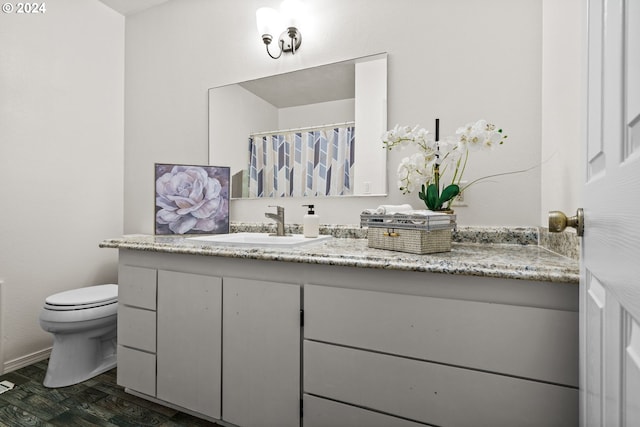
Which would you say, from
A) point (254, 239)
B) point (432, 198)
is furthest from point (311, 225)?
point (432, 198)

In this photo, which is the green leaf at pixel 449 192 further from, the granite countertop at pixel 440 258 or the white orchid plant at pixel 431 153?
the granite countertop at pixel 440 258

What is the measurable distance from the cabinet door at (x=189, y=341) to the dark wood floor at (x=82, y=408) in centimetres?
12

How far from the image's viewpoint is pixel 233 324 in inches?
49.3

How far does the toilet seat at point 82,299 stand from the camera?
1648 millimetres

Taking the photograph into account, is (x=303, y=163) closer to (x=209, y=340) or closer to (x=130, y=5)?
(x=209, y=340)

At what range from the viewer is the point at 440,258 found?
99 centimetres

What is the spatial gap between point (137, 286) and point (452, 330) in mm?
1385

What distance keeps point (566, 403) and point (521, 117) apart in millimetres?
1105

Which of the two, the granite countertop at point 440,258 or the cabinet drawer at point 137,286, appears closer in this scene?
the granite countertop at point 440,258

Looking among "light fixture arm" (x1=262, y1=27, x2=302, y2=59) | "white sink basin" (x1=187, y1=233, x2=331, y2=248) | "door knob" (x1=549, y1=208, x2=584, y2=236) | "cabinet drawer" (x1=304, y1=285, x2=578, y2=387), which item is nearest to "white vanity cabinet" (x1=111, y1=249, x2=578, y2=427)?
"cabinet drawer" (x1=304, y1=285, x2=578, y2=387)

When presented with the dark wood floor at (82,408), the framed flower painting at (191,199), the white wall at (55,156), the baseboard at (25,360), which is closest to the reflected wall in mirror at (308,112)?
the framed flower painting at (191,199)

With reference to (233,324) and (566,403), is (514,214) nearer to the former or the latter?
(566,403)

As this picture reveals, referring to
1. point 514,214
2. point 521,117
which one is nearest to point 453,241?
point 514,214

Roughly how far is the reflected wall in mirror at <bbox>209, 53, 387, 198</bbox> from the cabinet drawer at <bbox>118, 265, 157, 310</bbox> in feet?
2.38
